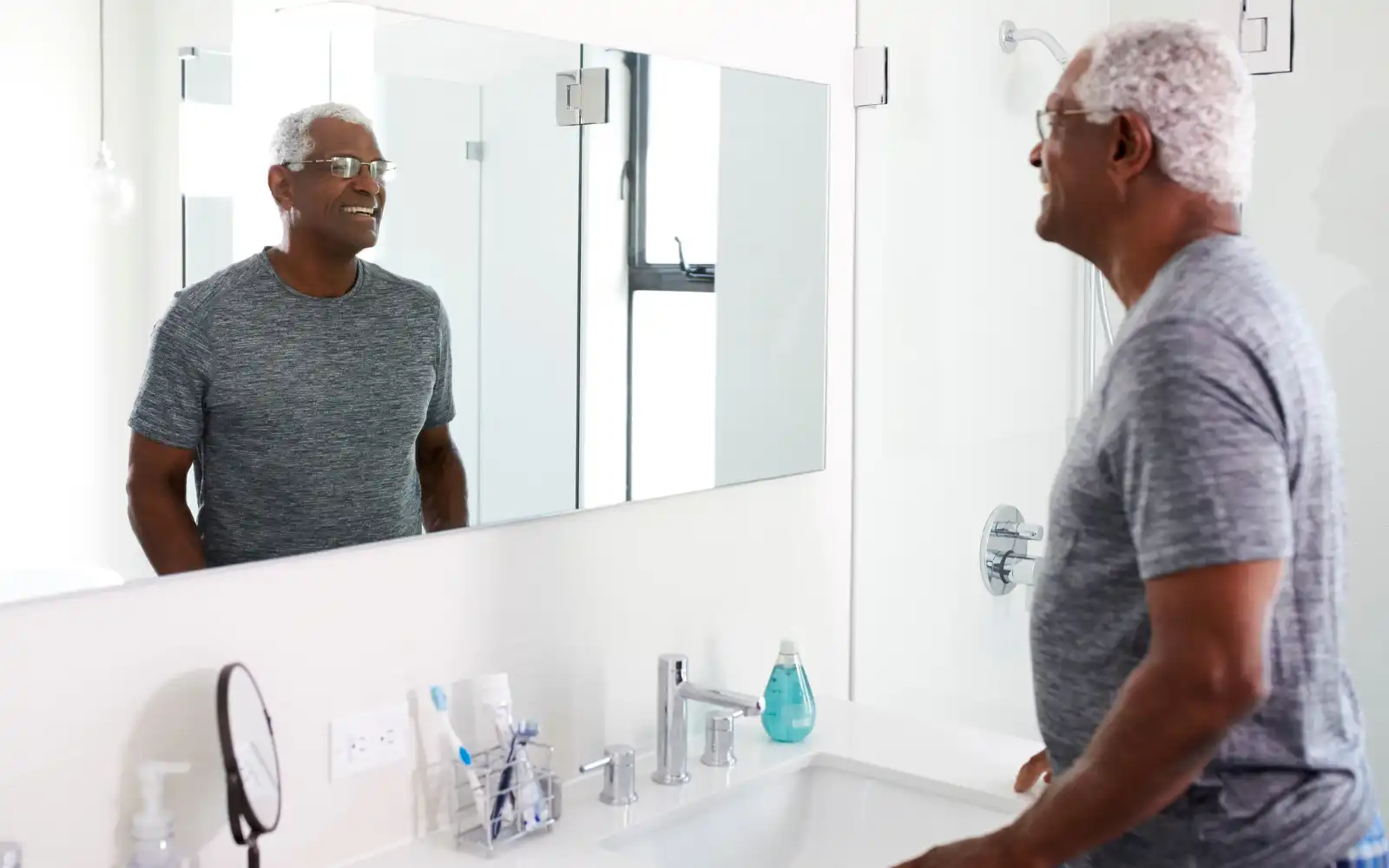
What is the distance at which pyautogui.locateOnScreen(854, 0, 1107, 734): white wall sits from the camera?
2.20 meters

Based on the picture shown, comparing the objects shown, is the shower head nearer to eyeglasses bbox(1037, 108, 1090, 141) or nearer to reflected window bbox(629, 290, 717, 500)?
reflected window bbox(629, 290, 717, 500)

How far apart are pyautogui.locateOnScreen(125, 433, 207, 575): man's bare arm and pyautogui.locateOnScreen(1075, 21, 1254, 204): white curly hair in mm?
907

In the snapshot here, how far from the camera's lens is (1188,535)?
3.40ft

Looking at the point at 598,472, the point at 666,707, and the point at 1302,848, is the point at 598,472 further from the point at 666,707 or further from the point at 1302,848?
the point at 1302,848

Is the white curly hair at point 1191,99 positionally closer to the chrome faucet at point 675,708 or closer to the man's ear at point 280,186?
the man's ear at point 280,186

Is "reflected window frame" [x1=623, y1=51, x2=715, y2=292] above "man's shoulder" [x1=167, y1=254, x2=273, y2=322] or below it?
above

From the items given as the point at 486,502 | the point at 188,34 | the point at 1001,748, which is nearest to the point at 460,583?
the point at 486,502

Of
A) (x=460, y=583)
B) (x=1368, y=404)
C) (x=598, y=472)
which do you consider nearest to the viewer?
(x=460, y=583)

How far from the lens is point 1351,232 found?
2.13 metres

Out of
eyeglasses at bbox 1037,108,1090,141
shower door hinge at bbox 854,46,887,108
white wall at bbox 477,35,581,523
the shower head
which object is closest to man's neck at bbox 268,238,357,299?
white wall at bbox 477,35,581,523

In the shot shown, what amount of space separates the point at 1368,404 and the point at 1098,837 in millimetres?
1270

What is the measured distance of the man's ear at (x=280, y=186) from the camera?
140cm

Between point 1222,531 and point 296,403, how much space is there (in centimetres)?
90

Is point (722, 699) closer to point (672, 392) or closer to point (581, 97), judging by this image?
point (672, 392)
